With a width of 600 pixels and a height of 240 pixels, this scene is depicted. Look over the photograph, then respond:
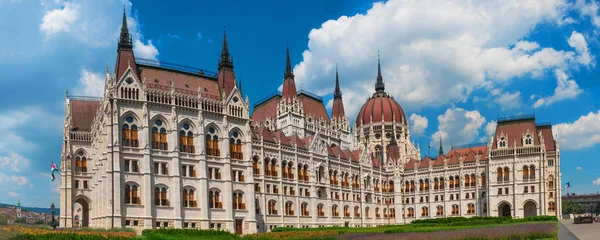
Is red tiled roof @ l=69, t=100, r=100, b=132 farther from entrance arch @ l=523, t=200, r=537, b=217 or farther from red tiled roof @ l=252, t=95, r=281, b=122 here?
entrance arch @ l=523, t=200, r=537, b=217

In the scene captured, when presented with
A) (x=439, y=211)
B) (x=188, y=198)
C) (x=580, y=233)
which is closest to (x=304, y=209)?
(x=188, y=198)

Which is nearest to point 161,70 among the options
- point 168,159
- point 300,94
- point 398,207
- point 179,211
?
point 168,159

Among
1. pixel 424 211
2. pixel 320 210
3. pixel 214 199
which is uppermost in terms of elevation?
pixel 214 199

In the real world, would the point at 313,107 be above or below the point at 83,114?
above

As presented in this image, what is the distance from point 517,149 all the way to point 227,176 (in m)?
58.6

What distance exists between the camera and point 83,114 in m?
79.8

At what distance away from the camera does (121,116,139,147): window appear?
64125 millimetres

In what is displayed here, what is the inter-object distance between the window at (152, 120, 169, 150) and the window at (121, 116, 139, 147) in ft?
7.45

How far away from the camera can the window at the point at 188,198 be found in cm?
6800

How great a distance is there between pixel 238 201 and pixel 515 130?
198 ft

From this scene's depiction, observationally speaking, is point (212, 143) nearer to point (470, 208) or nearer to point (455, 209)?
point (455, 209)

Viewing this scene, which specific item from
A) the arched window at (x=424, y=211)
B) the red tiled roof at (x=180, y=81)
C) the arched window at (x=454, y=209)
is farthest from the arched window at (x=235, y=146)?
the arched window at (x=454, y=209)

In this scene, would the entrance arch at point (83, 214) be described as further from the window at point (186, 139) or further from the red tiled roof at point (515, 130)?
the red tiled roof at point (515, 130)

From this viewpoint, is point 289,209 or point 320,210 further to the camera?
point 320,210
